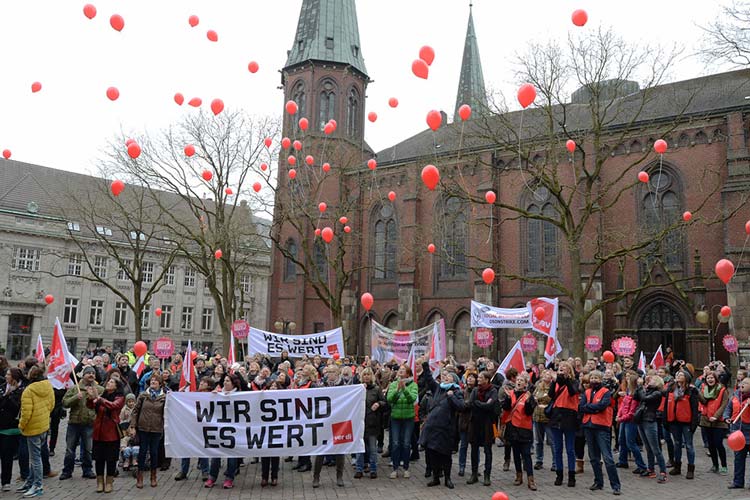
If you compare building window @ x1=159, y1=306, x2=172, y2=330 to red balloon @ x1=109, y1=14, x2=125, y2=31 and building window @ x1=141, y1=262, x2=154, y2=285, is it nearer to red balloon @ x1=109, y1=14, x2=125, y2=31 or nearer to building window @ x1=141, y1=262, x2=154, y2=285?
building window @ x1=141, y1=262, x2=154, y2=285

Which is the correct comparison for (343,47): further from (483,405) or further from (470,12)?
(483,405)

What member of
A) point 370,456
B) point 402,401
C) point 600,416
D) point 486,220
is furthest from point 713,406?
point 486,220

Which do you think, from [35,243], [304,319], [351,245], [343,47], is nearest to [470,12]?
[343,47]

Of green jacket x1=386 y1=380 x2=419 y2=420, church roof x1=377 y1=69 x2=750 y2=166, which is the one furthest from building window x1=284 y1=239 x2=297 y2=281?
green jacket x1=386 y1=380 x2=419 y2=420

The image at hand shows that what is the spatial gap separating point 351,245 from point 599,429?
29.1 metres

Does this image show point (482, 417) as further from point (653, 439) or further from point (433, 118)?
point (433, 118)

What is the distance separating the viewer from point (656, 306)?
100 ft

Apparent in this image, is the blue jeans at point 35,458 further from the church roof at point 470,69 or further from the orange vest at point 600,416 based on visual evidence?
the church roof at point 470,69

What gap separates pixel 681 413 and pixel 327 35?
36.2 metres

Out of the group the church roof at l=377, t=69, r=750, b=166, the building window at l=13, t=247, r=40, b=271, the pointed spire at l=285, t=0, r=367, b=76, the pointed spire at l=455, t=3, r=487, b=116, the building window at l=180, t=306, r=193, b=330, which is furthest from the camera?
the building window at l=180, t=306, r=193, b=330

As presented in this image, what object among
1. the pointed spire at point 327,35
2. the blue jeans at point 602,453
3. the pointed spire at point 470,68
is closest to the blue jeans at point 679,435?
the blue jeans at point 602,453

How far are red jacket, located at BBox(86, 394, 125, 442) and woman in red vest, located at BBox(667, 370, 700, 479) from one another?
9.51 m

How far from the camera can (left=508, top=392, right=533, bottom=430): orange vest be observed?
10.3 meters

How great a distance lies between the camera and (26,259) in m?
50.7
